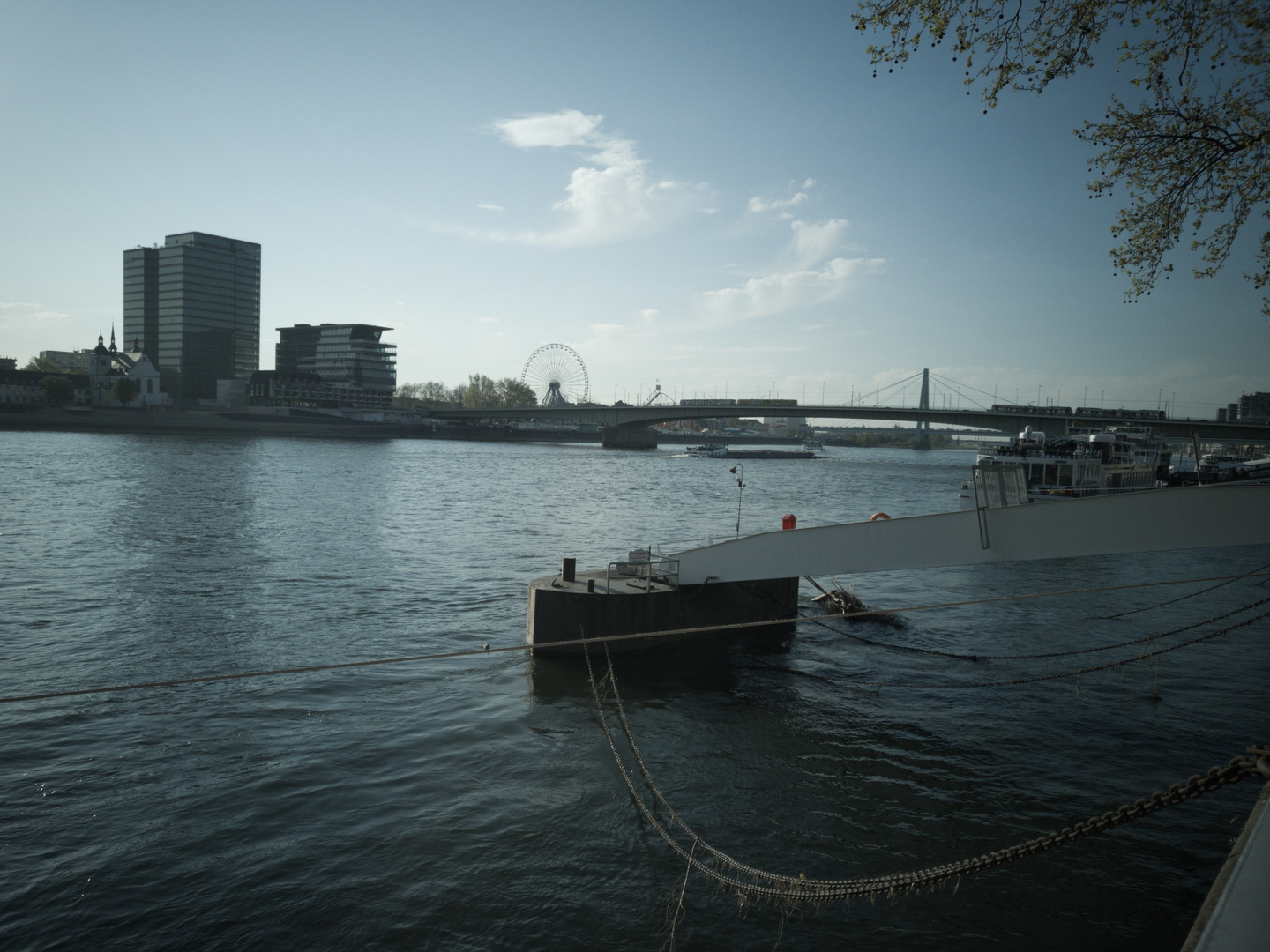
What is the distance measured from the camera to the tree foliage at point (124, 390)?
524 feet

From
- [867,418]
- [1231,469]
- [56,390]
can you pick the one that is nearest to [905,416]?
[867,418]

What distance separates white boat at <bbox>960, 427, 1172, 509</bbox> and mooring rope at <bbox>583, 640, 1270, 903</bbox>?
128 ft

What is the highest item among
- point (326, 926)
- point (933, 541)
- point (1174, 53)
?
point (1174, 53)

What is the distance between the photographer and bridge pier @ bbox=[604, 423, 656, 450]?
159 metres

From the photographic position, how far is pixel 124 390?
6289 inches

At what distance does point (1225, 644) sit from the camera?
24.3 m

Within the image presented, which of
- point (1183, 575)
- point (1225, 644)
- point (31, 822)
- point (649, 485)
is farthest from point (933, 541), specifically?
point (649, 485)

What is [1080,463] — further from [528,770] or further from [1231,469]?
[528,770]

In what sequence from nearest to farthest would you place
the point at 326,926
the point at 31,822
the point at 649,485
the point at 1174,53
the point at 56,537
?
the point at 326,926
the point at 1174,53
the point at 31,822
the point at 56,537
the point at 649,485

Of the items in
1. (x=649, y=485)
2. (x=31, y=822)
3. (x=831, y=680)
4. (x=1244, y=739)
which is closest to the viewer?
(x=31, y=822)

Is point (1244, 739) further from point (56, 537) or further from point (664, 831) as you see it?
point (56, 537)

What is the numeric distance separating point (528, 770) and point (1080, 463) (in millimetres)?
50388

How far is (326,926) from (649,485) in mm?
69222

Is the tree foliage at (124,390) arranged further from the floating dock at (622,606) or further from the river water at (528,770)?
the floating dock at (622,606)
